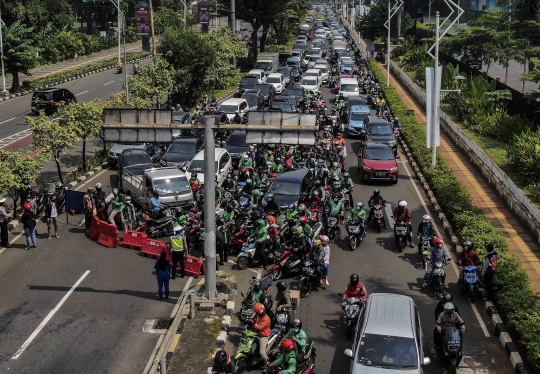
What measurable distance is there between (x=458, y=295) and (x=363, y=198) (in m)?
8.95

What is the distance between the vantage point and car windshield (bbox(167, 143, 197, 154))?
26875mm

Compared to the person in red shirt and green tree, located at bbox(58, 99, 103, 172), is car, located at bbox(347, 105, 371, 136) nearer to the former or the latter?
green tree, located at bbox(58, 99, 103, 172)

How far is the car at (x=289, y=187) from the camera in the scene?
20.9 m

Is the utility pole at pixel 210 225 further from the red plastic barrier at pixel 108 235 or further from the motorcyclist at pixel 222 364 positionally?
the red plastic barrier at pixel 108 235

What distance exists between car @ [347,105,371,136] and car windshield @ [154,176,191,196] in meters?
13.8

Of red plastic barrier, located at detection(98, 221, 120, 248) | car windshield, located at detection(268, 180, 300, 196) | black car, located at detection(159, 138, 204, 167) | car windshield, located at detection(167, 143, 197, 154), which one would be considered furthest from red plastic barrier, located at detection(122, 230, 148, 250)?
car windshield, located at detection(167, 143, 197, 154)

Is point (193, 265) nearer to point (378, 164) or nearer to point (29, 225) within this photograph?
point (29, 225)

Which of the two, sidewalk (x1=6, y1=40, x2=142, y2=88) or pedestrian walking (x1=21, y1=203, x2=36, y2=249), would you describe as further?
sidewalk (x1=6, y1=40, x2=142, y2=88)

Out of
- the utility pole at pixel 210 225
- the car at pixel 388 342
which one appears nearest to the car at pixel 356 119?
the utility pole at pixel 210 225

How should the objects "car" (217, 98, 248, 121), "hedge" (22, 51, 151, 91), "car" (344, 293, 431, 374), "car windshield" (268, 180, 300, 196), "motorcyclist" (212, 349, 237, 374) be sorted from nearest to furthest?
"motorcyclist" (212, 349, 237, 374)
"car" (344, 293, 431, 374)
"car windshield" (268, 180, 300, 196)
"car" (217, 98, 248, 121)
"hedge" (22, 51, 151, 91)

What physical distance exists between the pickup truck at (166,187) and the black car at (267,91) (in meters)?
20.1

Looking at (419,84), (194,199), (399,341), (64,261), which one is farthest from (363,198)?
(419,84)

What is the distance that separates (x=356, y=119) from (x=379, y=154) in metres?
8.82

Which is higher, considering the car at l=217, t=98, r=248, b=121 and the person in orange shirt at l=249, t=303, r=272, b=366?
the car at l=217, t=98, r=248, b=121
